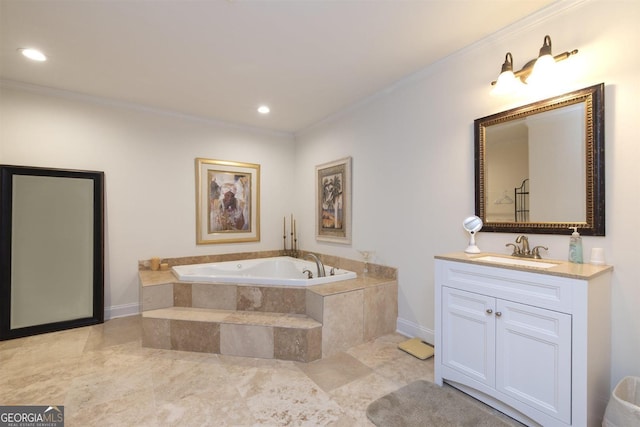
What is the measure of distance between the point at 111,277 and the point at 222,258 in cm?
125

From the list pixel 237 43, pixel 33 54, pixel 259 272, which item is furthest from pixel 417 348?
pixel 33 54

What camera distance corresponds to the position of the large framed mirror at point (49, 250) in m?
2.77

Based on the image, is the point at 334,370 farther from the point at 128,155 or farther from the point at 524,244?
the point at 128,155

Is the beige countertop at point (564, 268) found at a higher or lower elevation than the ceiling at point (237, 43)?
lower

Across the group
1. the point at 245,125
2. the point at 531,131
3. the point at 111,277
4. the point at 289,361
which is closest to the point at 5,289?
the point at 111,277

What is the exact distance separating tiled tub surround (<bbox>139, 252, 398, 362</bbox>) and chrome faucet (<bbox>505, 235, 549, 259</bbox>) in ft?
3.91

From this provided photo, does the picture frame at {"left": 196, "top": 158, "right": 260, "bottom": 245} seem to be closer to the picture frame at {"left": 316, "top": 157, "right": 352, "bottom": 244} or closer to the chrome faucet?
the picture frame at {"left": 316, "top": 157, "right": 352, "bottom": 244}

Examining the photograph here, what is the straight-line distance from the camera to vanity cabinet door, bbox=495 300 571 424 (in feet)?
4.69

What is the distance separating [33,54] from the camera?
7.72 feet

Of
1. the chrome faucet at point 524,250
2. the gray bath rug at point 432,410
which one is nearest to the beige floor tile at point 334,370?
the gray bath rug at point 432,410

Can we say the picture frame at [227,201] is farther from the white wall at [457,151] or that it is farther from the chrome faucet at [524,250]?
the chrome faucet at [524,250]

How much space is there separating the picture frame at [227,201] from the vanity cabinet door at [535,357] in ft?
10.8

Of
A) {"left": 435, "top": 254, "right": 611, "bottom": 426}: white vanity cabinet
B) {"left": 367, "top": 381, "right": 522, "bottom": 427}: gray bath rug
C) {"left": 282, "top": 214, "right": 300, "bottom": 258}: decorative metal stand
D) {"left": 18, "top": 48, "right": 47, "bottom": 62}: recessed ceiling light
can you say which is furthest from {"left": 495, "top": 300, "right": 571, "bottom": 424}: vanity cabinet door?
{"left": 18, "top": 48, "right": 47, "bottom": 62}: recessed ceiling light

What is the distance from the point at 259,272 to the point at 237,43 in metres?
2.72
